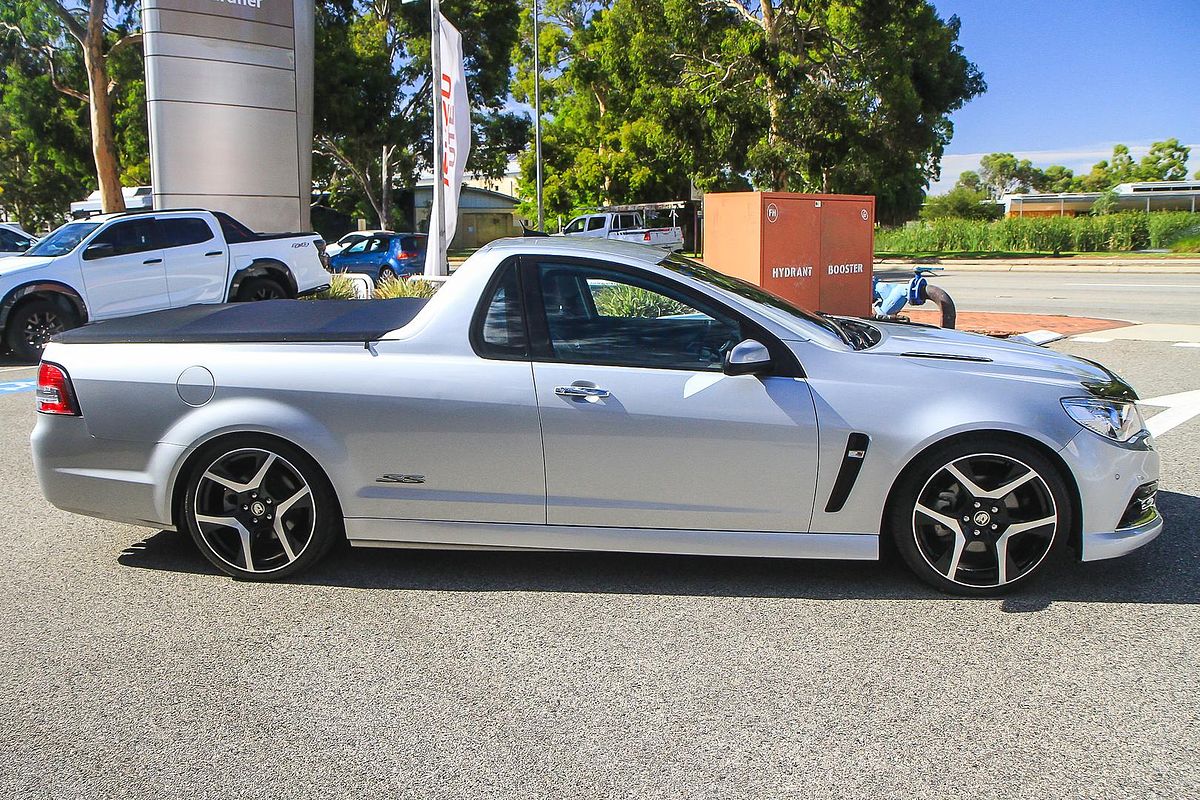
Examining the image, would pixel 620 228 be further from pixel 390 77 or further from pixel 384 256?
pixel 384 256

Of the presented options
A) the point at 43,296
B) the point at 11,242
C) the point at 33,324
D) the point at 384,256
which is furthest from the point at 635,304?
the point at 384,256

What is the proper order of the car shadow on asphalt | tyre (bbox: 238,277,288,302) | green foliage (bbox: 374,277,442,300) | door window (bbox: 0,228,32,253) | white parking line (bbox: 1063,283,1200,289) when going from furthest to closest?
white parking line (bbox: 1063,283,1200,289)
door window (bbox: 0,228,32,253)
green foliage (bbox: 374,277,442,300)
tyre (bbox: 238,277,288,302)
the car shadow on asphalt

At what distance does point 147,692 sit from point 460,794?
1403 mm

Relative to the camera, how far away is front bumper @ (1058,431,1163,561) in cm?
427

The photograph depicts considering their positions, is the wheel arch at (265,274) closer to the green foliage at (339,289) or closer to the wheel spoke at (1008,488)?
the green foliage at (339,289)

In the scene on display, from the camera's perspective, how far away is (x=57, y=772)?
319 cm

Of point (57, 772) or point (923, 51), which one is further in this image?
point (923, 51)

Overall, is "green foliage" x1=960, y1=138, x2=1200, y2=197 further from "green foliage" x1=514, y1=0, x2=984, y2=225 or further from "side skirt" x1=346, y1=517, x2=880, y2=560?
"side skirt" x1=346, y1=517, x2=880, y2=560

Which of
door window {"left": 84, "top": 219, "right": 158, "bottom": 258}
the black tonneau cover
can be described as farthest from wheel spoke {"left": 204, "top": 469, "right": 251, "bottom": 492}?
door window {"left": 84, "top": 219, "right": 158, "bottom": 258}

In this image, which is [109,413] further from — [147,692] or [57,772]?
[57,772]

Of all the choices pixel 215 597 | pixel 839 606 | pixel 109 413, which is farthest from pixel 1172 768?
pixel 109 413

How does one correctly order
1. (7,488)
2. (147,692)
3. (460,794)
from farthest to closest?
1. (7,488)
2. (147,692)
3. (460,794)

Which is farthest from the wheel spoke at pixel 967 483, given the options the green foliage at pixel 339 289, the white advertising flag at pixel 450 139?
the green foliage at pixel 339 289

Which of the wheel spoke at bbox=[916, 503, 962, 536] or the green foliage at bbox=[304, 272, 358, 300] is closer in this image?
the wheel spoke at bbox=[916, 503, 962, 536]
